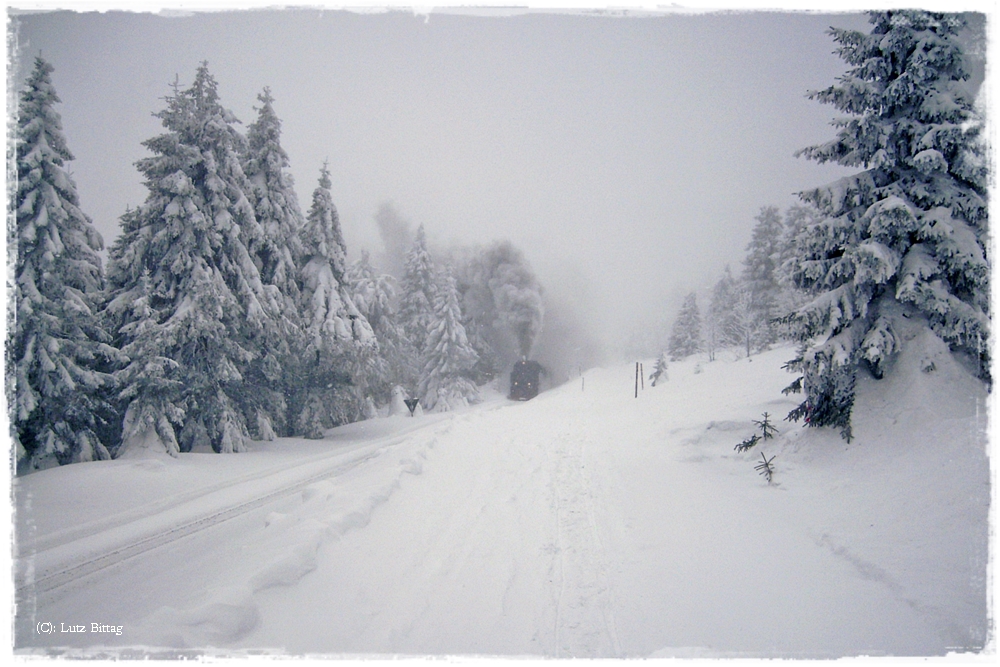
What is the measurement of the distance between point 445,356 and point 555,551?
26.9 metres

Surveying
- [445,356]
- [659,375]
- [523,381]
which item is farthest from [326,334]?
[523,381]

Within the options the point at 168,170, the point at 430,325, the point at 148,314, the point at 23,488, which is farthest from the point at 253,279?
the point at 430,325

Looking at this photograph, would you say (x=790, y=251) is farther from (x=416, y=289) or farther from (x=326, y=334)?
(x=326, y=334)

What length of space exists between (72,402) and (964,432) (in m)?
15.5

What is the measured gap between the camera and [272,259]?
14398 mm

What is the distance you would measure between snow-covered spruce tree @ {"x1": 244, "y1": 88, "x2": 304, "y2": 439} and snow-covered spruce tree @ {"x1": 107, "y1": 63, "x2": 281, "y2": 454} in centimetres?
77

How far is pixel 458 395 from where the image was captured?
3075cm

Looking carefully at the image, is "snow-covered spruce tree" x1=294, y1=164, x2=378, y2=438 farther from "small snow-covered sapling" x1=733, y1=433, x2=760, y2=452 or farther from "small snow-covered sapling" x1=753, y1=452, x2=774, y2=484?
"small snow-covered sapling" x1=753, y1=452, x2=774, y2=484

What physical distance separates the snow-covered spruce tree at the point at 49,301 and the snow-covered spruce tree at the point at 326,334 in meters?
6.22

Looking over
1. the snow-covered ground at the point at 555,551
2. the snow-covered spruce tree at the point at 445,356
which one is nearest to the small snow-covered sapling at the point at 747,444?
the snow-covered ground at the point at 555,551

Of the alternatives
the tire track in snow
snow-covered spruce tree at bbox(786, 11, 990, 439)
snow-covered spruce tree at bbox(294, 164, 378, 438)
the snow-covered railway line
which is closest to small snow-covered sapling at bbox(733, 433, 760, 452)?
snow-covered spruce tree at bbox(786, 11, 990, 439)

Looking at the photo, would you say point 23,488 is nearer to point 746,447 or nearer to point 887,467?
point 746,447

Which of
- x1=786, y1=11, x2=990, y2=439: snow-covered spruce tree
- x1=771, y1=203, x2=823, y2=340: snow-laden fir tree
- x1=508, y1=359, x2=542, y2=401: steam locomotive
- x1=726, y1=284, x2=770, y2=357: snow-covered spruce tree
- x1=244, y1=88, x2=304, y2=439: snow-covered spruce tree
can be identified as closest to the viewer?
x1=786, y1=11, x2=990, y2=439: snow-covered spruce tree

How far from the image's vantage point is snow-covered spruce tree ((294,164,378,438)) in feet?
49.8
